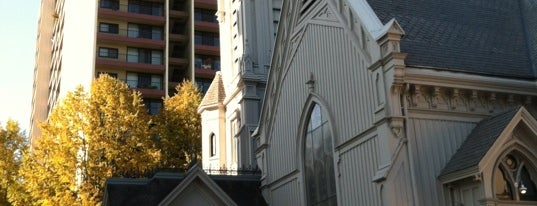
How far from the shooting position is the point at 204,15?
7588cm

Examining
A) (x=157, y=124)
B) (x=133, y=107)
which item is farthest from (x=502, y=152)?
(x=157, y=124)

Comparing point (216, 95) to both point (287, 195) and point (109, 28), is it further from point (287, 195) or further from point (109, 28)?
point (109, 28)

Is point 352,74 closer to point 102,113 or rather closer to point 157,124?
point 102,113

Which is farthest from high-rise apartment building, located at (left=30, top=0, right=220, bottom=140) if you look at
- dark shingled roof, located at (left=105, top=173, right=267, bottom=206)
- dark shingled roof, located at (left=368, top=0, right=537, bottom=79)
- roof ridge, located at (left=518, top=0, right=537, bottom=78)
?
Result: roof ridge, located at (left=518, top=0, right=537, bottom=78)

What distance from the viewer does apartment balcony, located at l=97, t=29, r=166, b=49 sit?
231 feet

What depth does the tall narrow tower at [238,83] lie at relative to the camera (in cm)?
3334

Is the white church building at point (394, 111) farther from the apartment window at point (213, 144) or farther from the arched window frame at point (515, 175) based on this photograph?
the apartment window at point (213, 144)

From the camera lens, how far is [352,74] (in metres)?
19.1

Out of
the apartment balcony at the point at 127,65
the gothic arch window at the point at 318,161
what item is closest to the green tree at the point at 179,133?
the apartment balcony at the point at 127,65

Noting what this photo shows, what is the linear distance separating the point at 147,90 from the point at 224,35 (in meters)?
31.0

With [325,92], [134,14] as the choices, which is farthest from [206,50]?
[325,92]

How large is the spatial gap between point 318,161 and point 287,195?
2.67 m

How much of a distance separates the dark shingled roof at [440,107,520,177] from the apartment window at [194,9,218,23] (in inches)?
2369

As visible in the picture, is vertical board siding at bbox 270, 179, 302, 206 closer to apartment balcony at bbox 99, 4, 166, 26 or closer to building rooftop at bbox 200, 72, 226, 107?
building rooftop at bbox 200, 72, 226, 107
